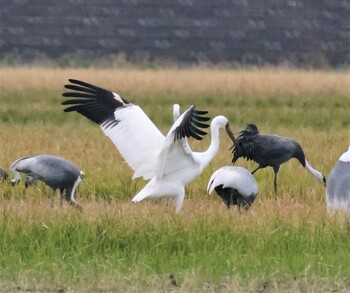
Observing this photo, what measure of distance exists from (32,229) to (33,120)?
7792mm

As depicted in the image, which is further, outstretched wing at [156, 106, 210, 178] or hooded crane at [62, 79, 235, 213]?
hooded crane at [62, 79, 235, 213]

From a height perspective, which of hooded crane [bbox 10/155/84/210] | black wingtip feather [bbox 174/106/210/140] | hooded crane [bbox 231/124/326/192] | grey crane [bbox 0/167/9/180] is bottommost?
grey crane [bbox 0/167/9/180]

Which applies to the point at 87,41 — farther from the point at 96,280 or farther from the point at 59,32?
the point at 96,280

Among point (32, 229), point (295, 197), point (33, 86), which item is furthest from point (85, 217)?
point (33, 86)

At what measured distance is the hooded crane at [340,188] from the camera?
8.02 metres

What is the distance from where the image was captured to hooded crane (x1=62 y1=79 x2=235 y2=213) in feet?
28.2

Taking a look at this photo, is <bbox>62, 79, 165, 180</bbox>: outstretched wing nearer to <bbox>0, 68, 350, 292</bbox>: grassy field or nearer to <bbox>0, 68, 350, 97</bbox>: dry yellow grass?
<bbox>0, 68, 350, 292</bbox>: grassy field

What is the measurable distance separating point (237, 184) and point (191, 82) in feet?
35.3

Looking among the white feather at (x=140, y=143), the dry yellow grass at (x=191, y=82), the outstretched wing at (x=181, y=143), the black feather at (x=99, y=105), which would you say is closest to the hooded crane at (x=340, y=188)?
the outstretched wing at (x=181, y=143)

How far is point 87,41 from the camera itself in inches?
1029

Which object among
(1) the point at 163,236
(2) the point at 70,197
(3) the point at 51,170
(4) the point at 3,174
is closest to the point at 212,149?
(2) the point at 70,197

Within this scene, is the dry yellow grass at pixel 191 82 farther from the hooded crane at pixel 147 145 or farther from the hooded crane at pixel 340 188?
the hooded crane at pixel 340 188

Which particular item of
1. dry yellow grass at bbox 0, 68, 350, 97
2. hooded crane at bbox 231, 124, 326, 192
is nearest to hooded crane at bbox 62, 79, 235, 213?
hooded crane at bbox 231, 124, 326, 192

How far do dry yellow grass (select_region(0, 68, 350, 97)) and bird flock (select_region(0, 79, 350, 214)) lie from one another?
865 cm
